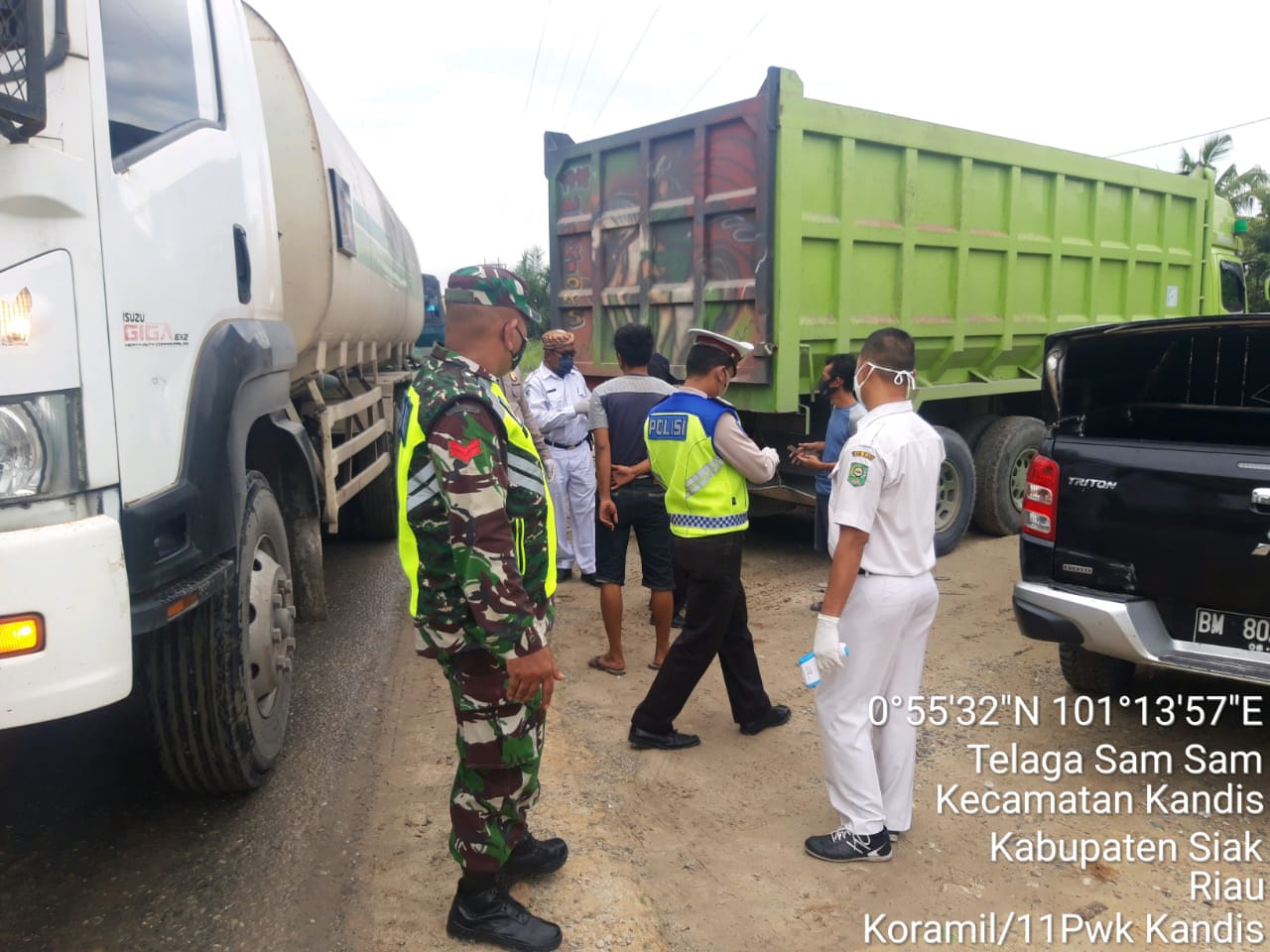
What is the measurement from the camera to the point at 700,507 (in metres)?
3.89

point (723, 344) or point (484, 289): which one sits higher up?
point (484, 289)

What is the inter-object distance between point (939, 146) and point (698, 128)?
66.4 inches

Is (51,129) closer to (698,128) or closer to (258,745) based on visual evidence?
(258,745)

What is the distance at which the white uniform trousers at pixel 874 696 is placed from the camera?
303 centimetres

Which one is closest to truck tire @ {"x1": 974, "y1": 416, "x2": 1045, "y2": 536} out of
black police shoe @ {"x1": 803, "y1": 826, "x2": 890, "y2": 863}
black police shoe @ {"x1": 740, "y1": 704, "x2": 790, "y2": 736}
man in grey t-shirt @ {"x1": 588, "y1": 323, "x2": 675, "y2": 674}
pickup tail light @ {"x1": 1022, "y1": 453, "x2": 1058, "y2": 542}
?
man in grey t-shirt @ {"x1": 588, "y1": 323, "x2": 675, "y2": 674}

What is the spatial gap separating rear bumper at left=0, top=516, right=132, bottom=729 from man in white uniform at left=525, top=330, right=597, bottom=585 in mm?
3954

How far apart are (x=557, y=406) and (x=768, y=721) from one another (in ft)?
8.93

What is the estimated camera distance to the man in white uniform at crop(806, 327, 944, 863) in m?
2.96

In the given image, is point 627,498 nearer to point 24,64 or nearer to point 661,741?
point 661,741

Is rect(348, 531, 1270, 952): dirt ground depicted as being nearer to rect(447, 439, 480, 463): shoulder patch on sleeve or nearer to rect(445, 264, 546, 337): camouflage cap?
rect(447, 439, 480, 463): shoulder patch on sleeve

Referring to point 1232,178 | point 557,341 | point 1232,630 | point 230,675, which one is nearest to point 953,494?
point 557,341

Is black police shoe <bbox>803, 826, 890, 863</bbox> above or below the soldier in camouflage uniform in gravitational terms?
below

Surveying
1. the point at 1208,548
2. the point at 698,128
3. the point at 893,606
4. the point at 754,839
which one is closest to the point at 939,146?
the point at 698,128

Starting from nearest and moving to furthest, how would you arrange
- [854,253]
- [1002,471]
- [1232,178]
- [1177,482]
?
[1177,482], [854,253], [1002,471], [1232,178]
